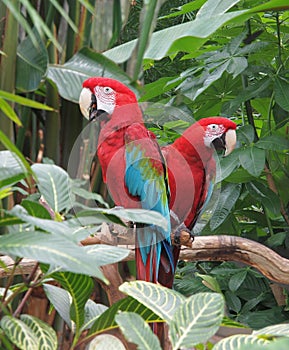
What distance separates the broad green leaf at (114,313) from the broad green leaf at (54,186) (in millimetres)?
78

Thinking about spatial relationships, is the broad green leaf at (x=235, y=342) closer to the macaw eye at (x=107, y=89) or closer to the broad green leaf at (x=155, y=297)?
the broad green leaf at (x=155, y=297)

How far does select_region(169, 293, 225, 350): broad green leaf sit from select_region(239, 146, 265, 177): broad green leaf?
26.8 inches

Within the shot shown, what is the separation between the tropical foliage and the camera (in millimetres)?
352

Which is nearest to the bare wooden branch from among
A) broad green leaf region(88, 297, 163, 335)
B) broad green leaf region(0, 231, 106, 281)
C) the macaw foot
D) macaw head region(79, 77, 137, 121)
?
the macaw foot

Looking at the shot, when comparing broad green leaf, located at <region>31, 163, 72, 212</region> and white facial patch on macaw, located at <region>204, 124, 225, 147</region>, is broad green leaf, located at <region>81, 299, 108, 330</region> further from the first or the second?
white facial patch on macaw, located at <region>204, 124, 225, 147</region>

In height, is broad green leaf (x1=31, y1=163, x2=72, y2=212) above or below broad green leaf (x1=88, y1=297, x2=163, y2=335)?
above

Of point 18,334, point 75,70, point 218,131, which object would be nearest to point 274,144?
point 218,131

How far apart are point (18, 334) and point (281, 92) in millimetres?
884

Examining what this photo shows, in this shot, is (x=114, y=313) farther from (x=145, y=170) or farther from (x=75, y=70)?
(x=145, y=170)

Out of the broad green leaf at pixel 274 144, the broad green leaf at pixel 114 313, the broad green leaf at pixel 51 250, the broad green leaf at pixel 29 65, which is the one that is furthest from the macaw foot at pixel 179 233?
the broad green leaf at pixel 51 250

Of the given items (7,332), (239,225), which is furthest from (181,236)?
(7,332)

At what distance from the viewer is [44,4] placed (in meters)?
0.66

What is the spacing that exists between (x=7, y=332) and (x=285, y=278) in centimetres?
69

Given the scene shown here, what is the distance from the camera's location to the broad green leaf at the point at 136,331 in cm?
33
